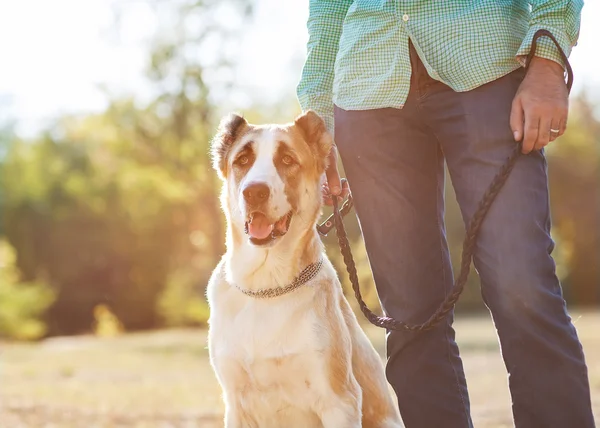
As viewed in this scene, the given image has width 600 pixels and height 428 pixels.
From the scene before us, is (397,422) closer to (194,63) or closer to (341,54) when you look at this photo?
(341,54)

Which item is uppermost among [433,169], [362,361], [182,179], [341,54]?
[341,54]

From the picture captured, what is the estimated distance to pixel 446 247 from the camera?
11.7ft

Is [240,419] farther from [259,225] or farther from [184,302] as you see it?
[184,302]

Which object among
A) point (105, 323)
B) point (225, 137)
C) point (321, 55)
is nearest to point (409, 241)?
point (321, 55)

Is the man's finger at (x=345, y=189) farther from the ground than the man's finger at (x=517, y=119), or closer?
closer

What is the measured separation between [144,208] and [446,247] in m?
25.3

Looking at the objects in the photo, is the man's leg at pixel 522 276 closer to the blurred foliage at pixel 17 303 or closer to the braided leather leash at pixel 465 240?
the braided leather leash at pixel 465 240

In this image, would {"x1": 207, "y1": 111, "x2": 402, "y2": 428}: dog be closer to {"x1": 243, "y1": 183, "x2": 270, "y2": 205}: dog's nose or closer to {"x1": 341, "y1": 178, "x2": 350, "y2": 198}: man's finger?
{"x1": 243, "y1": 183, "x2": 270, "y2": 205}: dog's nose

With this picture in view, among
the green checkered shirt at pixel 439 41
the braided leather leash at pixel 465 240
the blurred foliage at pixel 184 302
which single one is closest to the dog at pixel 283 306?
the braided leather leash at pixel 465 240

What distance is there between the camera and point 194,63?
21.2 metres

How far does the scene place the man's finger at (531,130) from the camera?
290 cm

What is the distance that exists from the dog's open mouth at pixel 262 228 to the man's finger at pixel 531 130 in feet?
3.64

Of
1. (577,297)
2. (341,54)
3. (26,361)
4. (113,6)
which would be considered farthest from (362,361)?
(577,297)

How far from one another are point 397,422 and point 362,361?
314 mm
